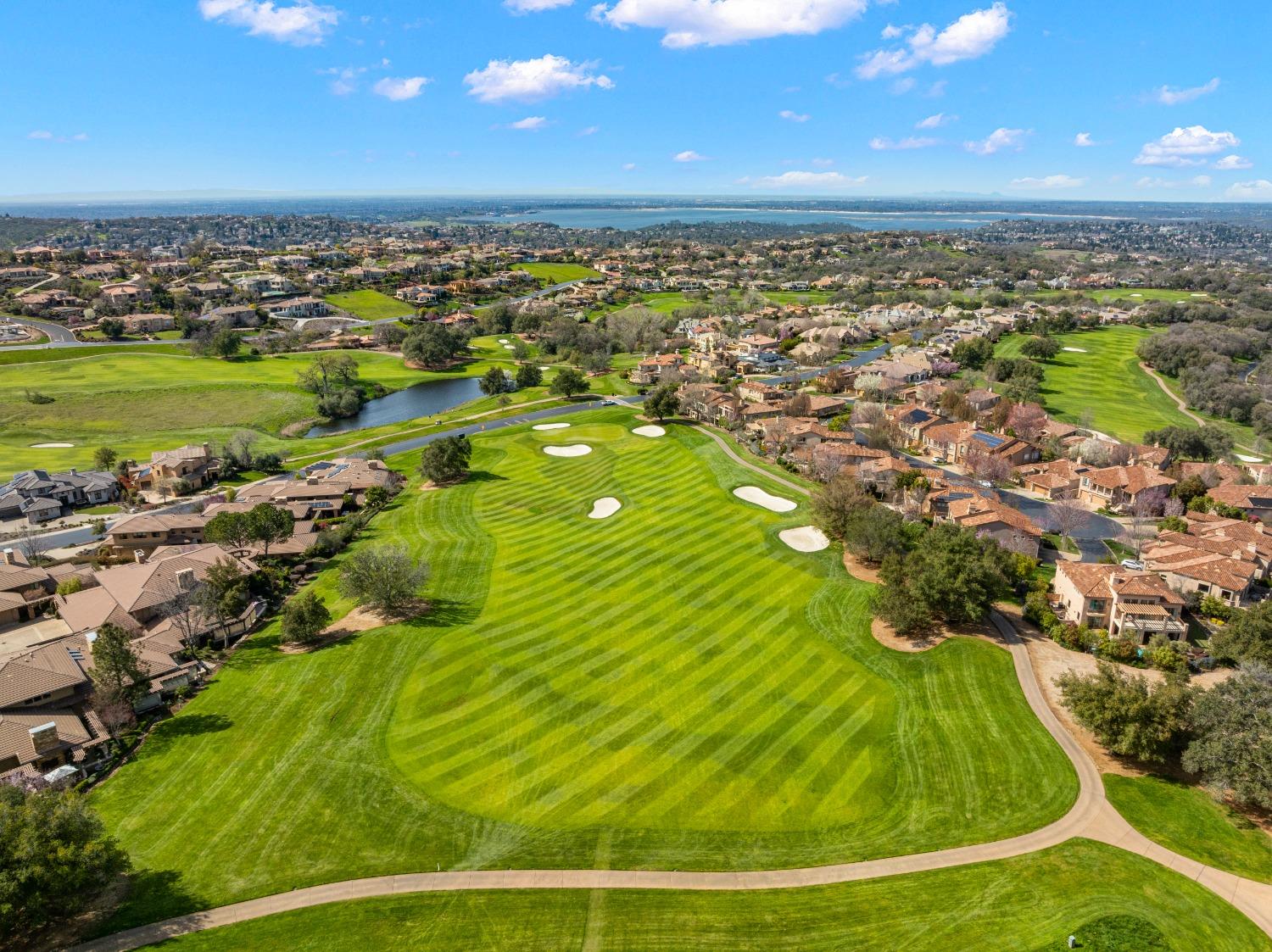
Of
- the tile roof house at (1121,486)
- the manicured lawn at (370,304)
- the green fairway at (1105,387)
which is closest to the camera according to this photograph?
the tile roof house at (1121,486)

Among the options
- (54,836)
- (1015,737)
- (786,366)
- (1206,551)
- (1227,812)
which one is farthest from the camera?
(786,366)

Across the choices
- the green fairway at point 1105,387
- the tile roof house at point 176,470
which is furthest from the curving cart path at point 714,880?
the green fairway at point 1105,387

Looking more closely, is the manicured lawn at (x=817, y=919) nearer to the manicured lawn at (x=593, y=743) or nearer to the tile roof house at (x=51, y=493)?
the manicured lawn at (x=593, y=743)

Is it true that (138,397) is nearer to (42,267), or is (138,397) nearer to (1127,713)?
(1127,713)

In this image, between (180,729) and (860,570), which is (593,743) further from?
(860,570)

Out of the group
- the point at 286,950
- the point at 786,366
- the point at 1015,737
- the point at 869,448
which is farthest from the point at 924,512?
the point at 786,366

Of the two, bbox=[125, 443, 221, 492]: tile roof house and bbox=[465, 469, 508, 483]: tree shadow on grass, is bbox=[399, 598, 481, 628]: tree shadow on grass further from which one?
bbox=[125, 443, 221, 492]: tile roof house
